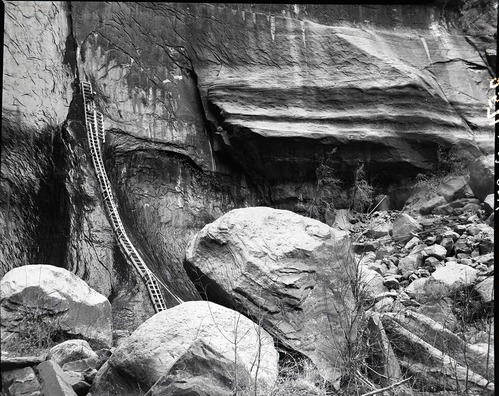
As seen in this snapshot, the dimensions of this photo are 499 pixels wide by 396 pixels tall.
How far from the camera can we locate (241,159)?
39.0ft

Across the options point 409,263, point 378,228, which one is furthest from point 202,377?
point 378,228

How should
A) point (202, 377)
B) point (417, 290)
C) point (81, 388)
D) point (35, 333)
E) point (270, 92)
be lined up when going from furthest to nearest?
point (270, 92)
point (417, 290)
point (35, 333)
point (81, 388)
point (202, 377)

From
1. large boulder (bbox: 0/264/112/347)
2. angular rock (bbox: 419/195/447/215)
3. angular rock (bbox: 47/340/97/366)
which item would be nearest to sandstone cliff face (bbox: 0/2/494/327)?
angular rock (bbox: 419/195/447/215)

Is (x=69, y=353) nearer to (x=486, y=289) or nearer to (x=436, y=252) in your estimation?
(x=486, y=289)

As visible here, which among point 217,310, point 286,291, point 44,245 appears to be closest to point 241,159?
point 44,245

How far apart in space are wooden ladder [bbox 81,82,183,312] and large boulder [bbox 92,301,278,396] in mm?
3810

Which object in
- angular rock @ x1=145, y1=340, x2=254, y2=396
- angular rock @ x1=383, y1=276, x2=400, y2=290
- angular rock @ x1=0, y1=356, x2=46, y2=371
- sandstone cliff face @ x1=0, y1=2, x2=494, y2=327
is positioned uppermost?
sandstone cliff face @ x1=0, y1=2, x2=494, y2=327

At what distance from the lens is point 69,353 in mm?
5086

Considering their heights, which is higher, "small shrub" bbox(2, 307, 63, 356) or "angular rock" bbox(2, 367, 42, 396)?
"angular rock" bbox(2, 367, 42, 396)

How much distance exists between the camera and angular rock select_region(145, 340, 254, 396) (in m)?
3.82

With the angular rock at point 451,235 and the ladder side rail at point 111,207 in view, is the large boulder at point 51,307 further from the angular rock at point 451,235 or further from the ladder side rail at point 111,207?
the angular rock at point 451,235

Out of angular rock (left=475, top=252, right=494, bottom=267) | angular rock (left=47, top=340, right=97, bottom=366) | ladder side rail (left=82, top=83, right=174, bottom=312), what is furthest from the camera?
ladder side rail (left=82, top=83, right=174, bottom=312)

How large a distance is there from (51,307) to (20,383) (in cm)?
193

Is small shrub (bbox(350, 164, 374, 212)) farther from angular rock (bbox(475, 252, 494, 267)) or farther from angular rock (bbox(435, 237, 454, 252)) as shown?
angular rock (bbox(475, 252, 494, 267))
